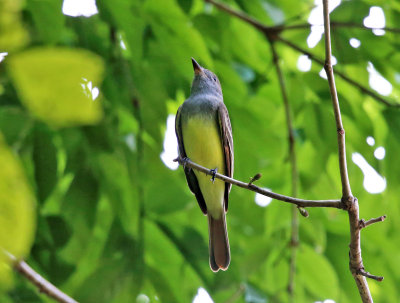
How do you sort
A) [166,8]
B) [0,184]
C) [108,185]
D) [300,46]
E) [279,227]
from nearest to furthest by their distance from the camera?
1. [0,184]
2. [108,185]
3. [166,8]
4. [279,227]
5. [300,46]

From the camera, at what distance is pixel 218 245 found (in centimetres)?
360

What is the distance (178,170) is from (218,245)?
1.44m

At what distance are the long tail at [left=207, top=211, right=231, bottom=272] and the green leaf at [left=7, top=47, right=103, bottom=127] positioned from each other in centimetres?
273

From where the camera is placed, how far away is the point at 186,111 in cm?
365

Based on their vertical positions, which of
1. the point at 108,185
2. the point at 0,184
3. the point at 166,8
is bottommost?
the point at 108,185

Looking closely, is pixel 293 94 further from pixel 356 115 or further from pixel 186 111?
pixel 186 111

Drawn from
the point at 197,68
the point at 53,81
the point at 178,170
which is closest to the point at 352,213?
the point at 53,81

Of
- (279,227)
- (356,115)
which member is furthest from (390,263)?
(356,115)

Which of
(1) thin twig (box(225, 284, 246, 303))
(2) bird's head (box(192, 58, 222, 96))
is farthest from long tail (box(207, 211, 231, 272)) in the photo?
(2) bird's head (box(192, 58, 222, 96))

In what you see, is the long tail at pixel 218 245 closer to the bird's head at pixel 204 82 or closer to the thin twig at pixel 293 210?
the thin twig at pixel 293 210

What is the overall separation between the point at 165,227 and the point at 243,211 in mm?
1064

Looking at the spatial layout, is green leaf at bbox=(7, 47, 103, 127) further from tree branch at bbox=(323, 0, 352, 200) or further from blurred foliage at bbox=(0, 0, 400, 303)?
blurred foliage at bbox=(0, 0, 400, 303)

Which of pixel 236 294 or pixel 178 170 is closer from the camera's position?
pixel 236 294

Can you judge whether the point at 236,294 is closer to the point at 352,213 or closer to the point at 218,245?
the point at 218,245
